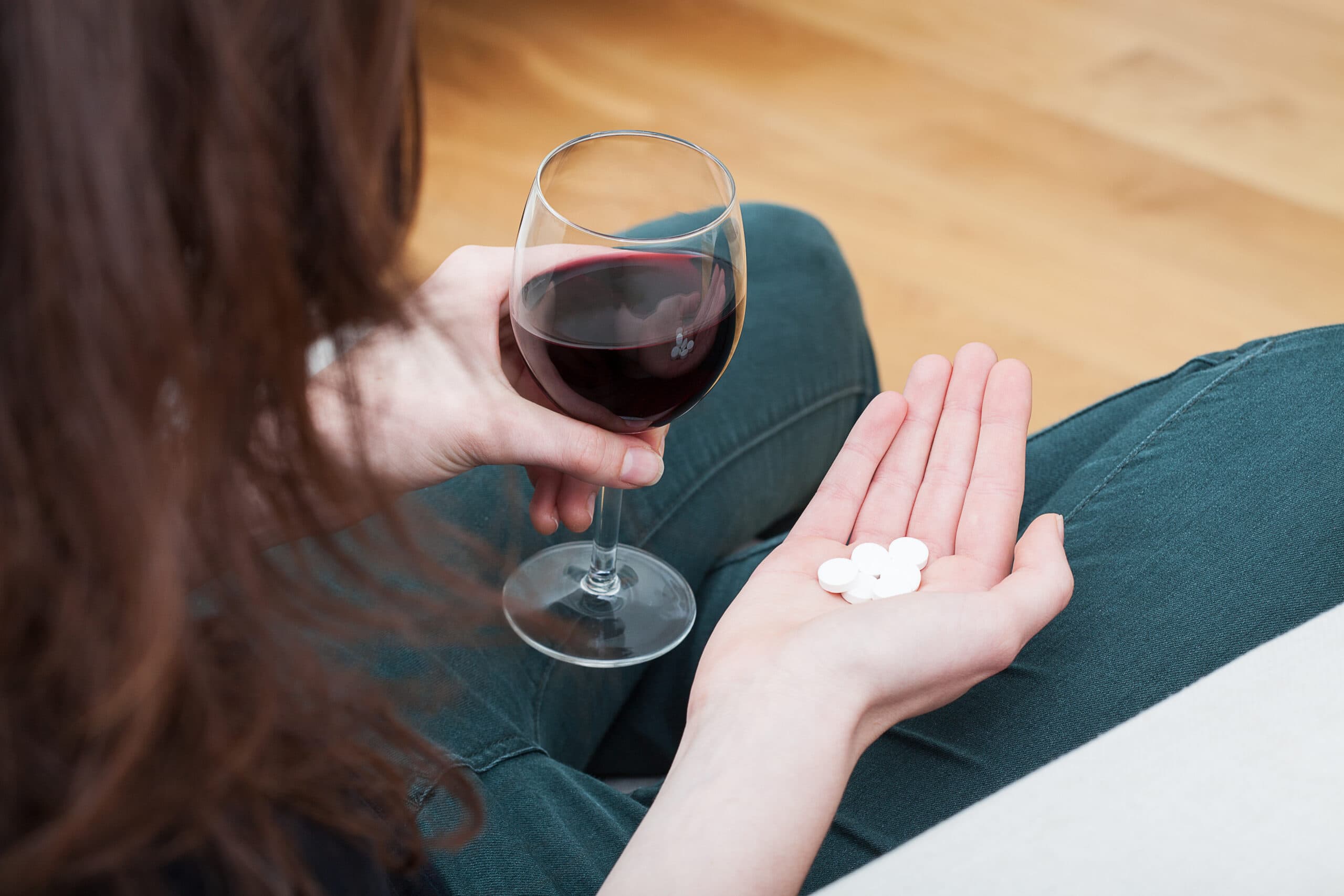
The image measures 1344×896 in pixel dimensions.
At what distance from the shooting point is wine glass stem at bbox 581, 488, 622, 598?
0.95 metres

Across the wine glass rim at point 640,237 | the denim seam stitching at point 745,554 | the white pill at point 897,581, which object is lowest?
the denim seam stitching at point 745,554

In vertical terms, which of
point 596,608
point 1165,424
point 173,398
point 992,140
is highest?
point 173,398

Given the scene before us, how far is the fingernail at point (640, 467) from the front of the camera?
0.84 m

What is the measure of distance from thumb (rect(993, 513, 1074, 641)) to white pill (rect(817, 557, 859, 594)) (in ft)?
0.37

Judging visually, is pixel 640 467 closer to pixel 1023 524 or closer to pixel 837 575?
pixel 837 575

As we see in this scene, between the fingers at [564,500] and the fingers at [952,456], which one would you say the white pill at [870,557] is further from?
the fingers at [564,500]

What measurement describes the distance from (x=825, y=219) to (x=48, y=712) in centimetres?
202

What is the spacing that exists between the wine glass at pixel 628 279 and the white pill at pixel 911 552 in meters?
0.20

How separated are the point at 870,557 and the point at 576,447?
241 mm

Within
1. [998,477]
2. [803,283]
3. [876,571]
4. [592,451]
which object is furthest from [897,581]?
[803,283]

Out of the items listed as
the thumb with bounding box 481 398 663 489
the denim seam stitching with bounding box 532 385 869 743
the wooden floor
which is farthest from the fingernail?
the wooden floor

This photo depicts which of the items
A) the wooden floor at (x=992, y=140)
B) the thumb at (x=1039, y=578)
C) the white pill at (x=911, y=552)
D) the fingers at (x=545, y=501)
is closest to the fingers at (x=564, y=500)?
the fingers at (x=545, y=501)

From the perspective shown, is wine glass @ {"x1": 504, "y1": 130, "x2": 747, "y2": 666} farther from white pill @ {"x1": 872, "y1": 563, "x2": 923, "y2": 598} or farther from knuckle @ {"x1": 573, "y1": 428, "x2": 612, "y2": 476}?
white pill @ {"x1": 872, "y1": 563, "x2": 923, "y2": 598}

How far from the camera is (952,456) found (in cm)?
93
